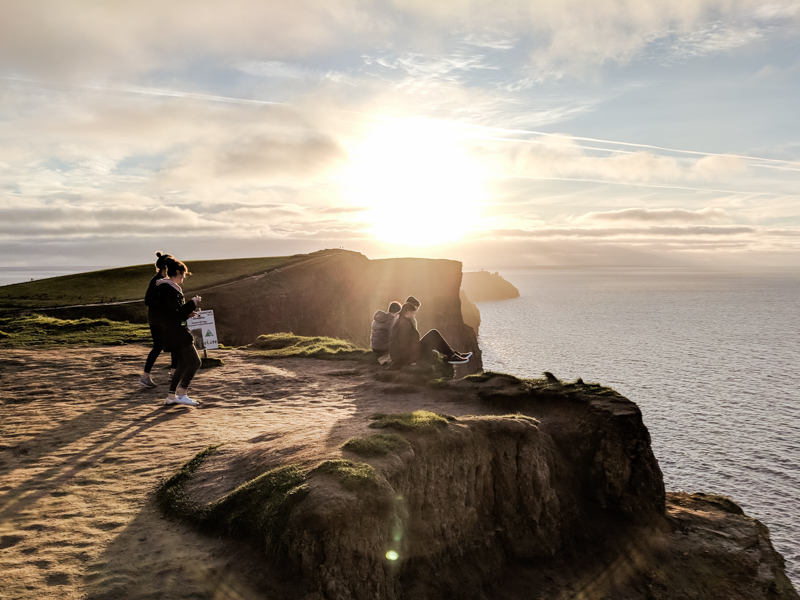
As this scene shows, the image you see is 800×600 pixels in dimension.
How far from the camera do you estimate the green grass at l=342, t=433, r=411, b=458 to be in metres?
7.95

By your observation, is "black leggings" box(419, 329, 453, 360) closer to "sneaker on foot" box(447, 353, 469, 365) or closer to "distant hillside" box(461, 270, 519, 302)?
"sneaker on foot" box(447, 353, 469, 365)

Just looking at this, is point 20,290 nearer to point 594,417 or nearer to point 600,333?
point 594,417

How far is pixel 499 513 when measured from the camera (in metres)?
10.2

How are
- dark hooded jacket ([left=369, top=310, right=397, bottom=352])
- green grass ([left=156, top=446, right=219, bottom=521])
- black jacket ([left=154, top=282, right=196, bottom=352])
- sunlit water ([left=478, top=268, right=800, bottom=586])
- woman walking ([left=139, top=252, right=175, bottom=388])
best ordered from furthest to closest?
sunlit water ([left=478, top=268, right=800, bottom=586]), dark hooded jacket ([left=369, top=310, right=397, bottom=352]), woman walking ([left=139, top=252, right=175, bottom=388]), black jacket ([left=154, top=282, right=196, bottom=352]), green grass ([left=156, top=446, right=219, bottom=521])

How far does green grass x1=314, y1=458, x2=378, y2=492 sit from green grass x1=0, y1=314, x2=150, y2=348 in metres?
16.0

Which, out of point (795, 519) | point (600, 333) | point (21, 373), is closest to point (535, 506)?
point (21, 373)

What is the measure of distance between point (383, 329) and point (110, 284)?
33.2 metres

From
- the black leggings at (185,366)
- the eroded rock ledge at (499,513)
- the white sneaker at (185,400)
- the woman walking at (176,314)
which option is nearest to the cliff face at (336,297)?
the white sneaker at (185,400)

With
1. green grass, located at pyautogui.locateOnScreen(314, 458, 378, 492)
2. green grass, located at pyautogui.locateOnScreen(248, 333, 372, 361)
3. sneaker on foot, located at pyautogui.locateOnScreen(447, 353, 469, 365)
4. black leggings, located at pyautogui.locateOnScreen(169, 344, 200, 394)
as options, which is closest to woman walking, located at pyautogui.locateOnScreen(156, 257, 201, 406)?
black leggings, located at pyautogui.locateOnScreen(169, 344, 200, 394)

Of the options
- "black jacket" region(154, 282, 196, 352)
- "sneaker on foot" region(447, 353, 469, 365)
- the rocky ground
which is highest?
"black jacket" region(154, 282, 196, 352)

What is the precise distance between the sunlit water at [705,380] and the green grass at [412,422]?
65.6ft

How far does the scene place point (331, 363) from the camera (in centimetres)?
1872

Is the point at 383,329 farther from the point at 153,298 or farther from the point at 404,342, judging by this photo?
the point at 153,298

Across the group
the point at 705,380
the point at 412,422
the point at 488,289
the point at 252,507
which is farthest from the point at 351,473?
the point at 488,289
